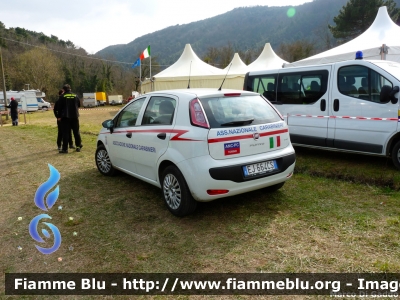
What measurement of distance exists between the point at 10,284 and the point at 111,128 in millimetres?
3098

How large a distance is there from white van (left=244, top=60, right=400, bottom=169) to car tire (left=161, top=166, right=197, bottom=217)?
3834mm

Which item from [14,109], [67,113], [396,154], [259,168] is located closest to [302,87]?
[396,154]

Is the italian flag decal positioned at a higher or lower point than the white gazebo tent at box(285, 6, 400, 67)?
lower

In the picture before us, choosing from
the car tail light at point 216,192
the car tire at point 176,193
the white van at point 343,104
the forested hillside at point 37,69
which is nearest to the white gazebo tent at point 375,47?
the white van at point 343,104

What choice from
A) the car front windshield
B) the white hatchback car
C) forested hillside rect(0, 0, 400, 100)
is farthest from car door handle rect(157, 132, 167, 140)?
forested hillside rect(0, 0, 400, 100)

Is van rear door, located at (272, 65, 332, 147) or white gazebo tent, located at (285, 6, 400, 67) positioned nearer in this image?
van rear door, located at (272, 65, 332, 147)

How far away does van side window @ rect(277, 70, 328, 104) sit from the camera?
6.54 m

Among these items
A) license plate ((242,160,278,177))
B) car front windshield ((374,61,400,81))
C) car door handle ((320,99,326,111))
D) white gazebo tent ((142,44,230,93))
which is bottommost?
license plate ((242,160,278,177))

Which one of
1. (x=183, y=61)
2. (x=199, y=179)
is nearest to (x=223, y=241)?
(x=199, y=179)

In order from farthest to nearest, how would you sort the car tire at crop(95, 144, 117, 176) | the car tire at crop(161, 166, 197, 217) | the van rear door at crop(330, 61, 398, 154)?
the car tire at crop(95, 144, 117, 176), the van rear door at crop(330, 61, 398, 154), the car tire at crop(161, 166, 197, 217)

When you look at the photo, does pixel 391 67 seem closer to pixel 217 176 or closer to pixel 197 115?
pixel 197 115

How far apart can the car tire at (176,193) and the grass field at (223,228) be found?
0.14 m

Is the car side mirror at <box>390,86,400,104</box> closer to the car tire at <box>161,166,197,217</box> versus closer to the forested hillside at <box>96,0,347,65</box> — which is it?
the car tire at <box>161,166,197,217</box>

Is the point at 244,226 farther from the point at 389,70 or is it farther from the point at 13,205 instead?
the point at 389,70
